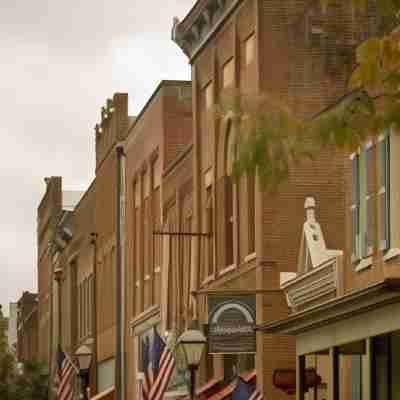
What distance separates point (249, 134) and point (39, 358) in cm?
10303

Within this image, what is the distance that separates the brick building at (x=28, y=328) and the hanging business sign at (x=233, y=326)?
80204 mm

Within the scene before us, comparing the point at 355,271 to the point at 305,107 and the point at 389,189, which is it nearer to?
the point at 389,189

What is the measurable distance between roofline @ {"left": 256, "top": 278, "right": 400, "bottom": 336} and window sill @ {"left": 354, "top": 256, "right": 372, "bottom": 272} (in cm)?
185

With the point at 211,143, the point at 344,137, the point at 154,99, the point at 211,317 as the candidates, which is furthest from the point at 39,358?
the point at 344,137

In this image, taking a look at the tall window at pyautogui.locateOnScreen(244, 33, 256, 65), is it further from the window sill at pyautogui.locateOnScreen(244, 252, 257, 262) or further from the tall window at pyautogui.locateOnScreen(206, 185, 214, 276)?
the tall window at pyautogui.locateOnScreen(206, 185, 214, 276)

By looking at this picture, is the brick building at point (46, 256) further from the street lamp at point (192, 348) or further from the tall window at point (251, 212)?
the street lamp at point (192, 348)

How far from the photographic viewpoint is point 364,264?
30.8 metres

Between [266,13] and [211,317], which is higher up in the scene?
[266,13]

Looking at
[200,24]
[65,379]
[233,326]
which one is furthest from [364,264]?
[65,379]

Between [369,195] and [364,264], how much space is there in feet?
4.29

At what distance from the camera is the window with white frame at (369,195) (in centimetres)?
2928

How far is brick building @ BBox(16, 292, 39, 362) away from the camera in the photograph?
411 feet

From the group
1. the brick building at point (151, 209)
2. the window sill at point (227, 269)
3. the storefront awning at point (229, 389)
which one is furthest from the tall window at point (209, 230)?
the brick building at point (151, 209)

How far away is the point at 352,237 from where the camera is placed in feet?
104
